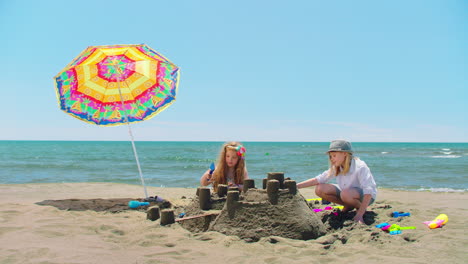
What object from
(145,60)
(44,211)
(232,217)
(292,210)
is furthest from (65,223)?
(145,60)

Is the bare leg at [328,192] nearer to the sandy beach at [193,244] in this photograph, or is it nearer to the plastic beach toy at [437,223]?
the sandy beach at [193,244]

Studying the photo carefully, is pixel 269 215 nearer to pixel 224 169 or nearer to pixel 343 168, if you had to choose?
pixel 343 168

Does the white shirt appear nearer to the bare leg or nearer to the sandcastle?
the bare leg

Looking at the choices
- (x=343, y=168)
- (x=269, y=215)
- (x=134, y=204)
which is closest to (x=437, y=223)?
(x=343, y=168)

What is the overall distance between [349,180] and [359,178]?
12 centimetres

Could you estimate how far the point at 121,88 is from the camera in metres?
5.57

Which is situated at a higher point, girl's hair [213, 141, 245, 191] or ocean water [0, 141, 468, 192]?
girl's hair [213, 141, 245, 191]

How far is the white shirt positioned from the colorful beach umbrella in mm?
2884

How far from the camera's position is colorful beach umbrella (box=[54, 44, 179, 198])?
542 cm

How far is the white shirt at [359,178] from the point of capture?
3939mm

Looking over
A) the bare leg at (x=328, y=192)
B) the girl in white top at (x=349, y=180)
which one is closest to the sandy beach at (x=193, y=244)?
the girl in white top at (x=349, y=180)

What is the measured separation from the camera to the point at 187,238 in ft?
10.5

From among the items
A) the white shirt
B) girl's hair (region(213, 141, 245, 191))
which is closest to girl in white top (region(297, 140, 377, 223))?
the white shirt

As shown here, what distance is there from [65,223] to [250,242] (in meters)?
2.07
